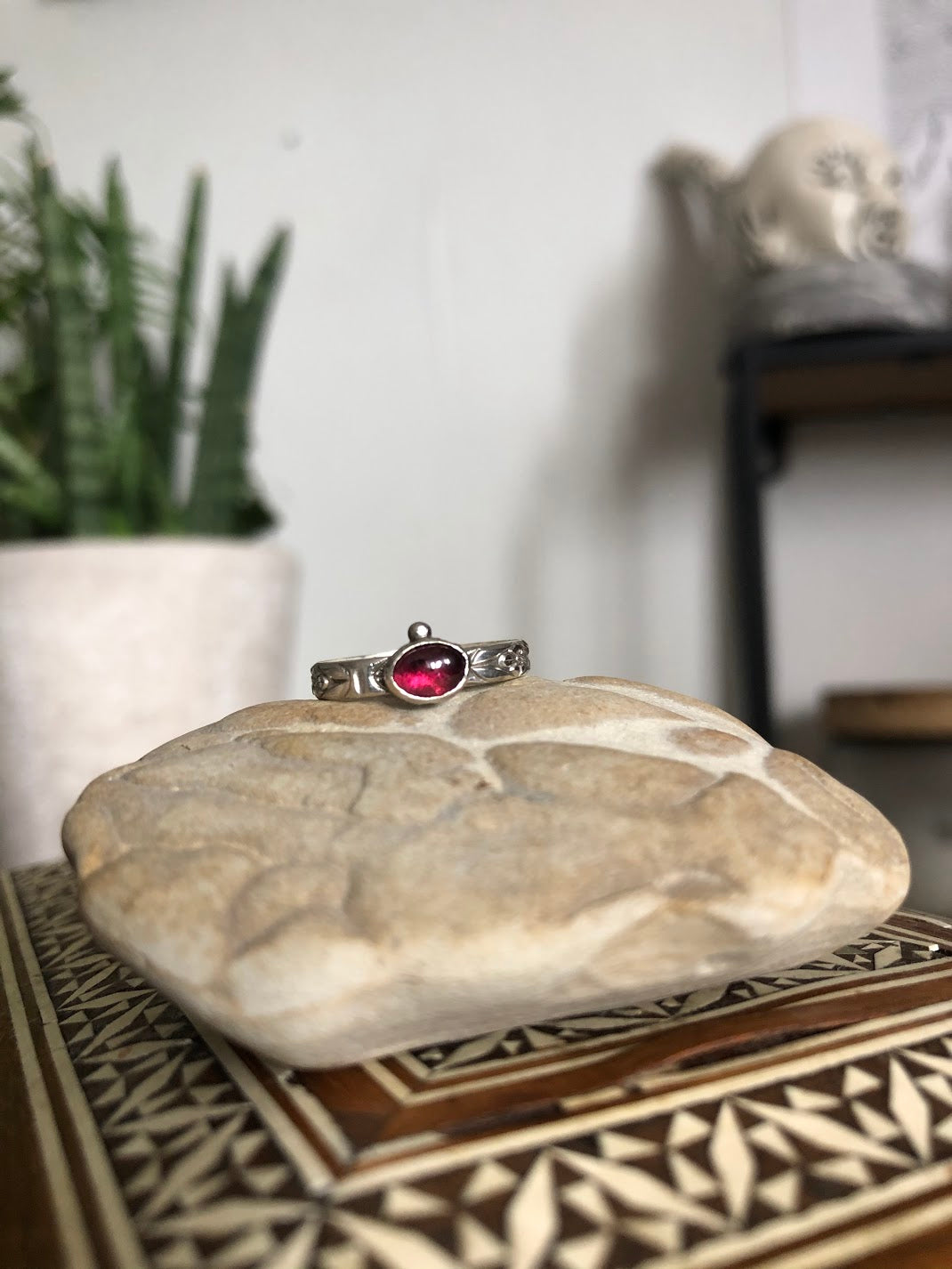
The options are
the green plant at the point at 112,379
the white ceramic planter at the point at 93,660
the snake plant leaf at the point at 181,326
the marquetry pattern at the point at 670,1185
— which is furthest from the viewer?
the snake plant leaf at the point at 181,326

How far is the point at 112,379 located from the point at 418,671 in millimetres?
996

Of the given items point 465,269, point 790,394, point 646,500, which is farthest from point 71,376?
point 790,394

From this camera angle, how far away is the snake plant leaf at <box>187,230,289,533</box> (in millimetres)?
1230

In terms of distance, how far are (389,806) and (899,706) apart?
83 centimetres

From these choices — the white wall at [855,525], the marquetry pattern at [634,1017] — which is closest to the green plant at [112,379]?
the white wall at [855,525]

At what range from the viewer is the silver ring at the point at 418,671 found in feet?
1.46

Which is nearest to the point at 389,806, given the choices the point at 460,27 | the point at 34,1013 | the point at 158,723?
the point at 34,1013

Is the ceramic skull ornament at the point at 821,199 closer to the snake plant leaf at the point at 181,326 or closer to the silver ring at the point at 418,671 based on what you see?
the snake plant leaf at the point at 181,326

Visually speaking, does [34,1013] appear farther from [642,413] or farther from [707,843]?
[642,413]

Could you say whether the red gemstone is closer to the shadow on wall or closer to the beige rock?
the beige rock

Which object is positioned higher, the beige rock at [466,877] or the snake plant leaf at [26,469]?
the snake plant leaf at [26,469]

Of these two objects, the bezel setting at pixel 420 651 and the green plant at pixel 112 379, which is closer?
the bezel setting at pixel 420 651

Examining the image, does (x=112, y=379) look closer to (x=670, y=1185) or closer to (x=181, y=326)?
(x=181, y=326)

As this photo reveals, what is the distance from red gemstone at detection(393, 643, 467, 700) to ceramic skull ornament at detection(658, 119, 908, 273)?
35.6 inches
